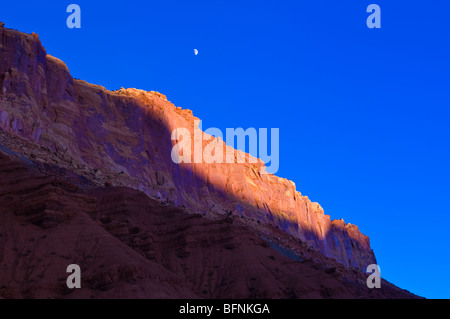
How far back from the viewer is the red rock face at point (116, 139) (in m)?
73.6

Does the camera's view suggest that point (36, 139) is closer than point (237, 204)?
Yes

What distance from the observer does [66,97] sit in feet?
281

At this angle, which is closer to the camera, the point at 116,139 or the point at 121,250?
the point at 121,250

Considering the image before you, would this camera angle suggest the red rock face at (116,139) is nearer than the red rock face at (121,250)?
No

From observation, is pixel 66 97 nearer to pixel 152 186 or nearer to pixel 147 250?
pixel 152 186

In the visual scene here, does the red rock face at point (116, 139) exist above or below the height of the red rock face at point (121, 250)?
above

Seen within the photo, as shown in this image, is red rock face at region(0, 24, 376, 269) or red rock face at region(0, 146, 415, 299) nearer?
red rock face at region(0, 146, 415, 299)

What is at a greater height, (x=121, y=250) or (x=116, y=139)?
(x=116, y=139)

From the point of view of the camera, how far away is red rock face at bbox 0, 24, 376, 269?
73.6 meters

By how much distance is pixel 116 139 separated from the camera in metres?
90.5

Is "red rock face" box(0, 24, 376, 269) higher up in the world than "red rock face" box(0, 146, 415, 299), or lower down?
higher up
